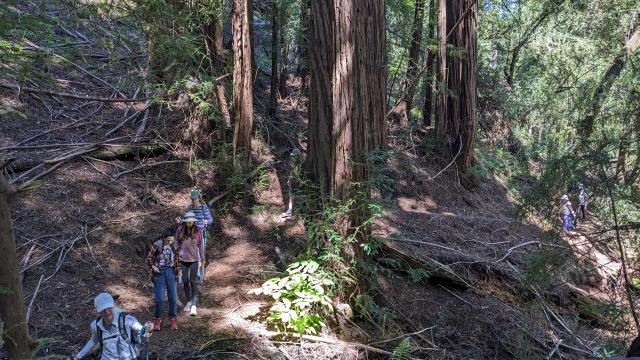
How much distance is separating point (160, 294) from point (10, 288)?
8.60 ft

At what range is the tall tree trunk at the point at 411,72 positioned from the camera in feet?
49.9

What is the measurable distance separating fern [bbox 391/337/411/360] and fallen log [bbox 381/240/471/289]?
1.76 metres

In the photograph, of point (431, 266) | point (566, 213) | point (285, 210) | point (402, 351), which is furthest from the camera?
point (285, 210)

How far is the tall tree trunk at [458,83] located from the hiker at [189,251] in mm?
8674

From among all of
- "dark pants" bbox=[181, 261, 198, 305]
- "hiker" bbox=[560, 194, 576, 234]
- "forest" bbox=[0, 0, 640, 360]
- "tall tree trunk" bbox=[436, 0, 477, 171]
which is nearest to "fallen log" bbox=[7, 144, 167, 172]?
"forest" bbox=[0, 0, 640, 360]

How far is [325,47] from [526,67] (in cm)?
1517

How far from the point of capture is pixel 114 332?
5082 millimetres

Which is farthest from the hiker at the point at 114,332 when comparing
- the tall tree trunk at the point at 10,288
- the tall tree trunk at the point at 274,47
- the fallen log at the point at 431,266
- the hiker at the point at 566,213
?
the tall tree trunk at the point at 274,47

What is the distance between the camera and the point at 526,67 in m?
19.9

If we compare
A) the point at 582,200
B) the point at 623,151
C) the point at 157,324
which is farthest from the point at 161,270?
the point at 582,200

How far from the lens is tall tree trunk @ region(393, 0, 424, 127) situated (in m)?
15.2

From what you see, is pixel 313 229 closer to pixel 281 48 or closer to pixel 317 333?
pixel 317 333

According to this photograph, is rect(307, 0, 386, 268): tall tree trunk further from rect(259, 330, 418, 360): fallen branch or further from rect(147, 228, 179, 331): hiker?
rect(147, 228, 179, 331): hiker

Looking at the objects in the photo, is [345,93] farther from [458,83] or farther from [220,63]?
[458,83]
